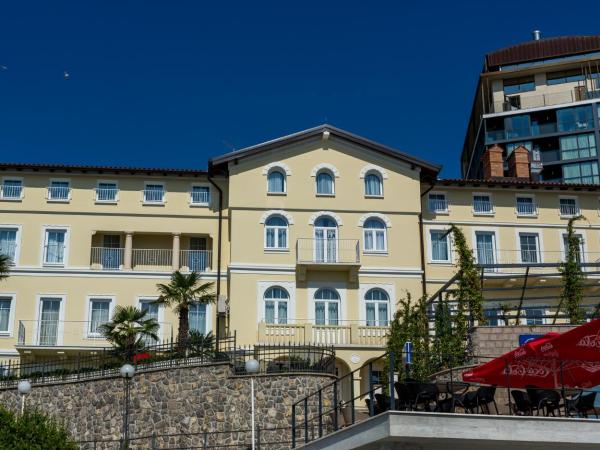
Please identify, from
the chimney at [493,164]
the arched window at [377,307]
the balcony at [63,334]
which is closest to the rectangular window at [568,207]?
the chimney at [493,164]

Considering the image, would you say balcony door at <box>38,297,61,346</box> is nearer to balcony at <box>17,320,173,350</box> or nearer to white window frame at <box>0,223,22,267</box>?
balcony at <box>17,320,173,350</box>

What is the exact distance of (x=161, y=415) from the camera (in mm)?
25859

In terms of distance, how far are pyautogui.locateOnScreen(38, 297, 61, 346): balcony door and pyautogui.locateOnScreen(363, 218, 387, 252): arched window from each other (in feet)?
46.7

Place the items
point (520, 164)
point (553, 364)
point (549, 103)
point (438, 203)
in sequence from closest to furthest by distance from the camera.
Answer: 1. point (553, 364)
2. point (438, 203)
3. point (520, 164)
4. point (549, 103)

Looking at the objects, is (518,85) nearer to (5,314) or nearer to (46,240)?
(46,240)

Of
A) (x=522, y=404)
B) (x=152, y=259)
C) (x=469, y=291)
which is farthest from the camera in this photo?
(x=152, y=259)

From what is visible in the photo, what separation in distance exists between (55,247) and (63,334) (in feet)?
13.7

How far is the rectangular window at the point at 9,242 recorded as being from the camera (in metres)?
40.8

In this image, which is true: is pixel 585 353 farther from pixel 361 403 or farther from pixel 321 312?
pixel 321 312

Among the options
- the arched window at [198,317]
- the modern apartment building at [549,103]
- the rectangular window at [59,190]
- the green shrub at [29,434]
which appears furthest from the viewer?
the modern apartment building at [549,103]

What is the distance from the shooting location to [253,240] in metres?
40.3

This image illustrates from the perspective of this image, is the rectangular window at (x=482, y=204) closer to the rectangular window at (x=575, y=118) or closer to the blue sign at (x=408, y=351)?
the blue sign at (x=408, y=351)

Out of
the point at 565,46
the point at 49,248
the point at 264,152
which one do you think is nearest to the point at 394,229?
the point at 264,152

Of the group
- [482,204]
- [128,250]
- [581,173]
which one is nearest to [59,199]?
[128,250]
